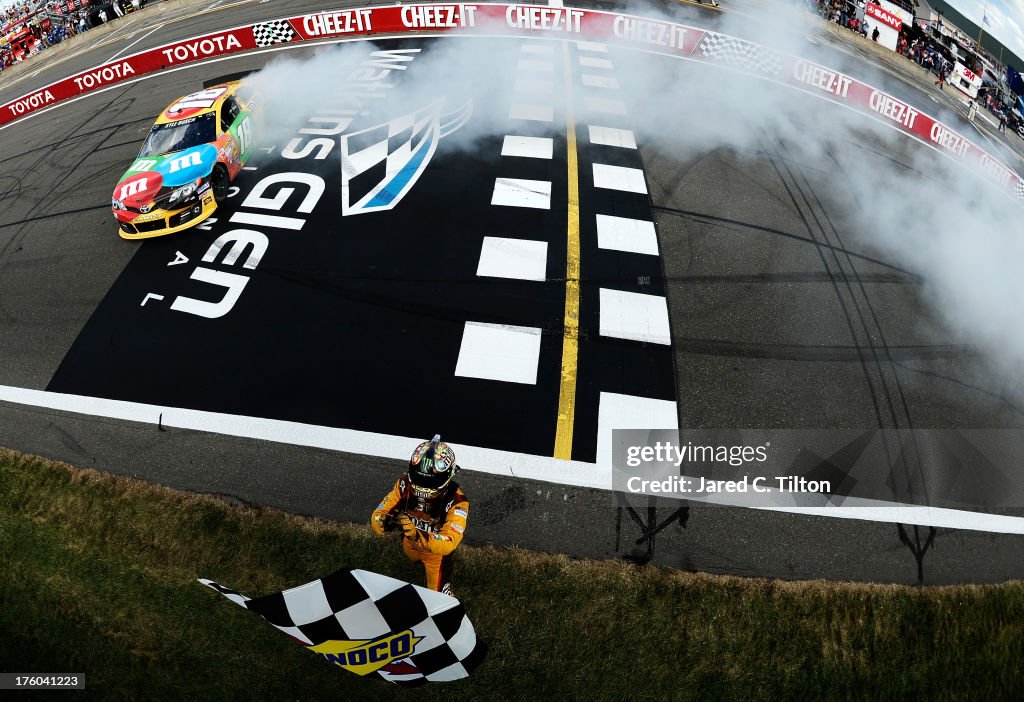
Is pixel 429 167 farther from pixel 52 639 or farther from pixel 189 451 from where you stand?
pixel 52 639

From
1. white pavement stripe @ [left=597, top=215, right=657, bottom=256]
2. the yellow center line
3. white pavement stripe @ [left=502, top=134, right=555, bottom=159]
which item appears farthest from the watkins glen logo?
white pavement stripe @ [left=597, top=215, right=657, bottom=256]

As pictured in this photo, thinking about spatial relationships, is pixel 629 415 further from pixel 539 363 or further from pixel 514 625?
pixel 514 625

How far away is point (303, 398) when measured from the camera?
7758 millimetres

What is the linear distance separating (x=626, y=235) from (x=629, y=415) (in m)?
3.71

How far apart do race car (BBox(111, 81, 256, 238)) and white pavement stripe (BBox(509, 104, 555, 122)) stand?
204 inches

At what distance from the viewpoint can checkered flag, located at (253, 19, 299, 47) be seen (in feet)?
59.7

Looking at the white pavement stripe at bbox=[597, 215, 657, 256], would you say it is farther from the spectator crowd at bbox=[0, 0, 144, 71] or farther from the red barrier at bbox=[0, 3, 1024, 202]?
the spectator crowd at bbox=[0, 0, 144, 71]

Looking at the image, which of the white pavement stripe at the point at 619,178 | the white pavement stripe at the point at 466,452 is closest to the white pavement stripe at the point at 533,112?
the white pavement stripe at the point at 619,178

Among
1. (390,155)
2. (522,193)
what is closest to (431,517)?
(522,193)

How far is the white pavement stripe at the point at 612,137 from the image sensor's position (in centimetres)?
1273

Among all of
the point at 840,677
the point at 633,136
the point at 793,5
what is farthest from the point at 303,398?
the point at 793,5

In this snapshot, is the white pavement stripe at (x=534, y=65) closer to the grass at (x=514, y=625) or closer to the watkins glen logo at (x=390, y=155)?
the watkins glen logo at (x=390, y=155)

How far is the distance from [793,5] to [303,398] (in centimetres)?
2480

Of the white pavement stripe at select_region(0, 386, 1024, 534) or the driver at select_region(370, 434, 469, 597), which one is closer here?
the driver at select_region(370, 434, 469, 597)
